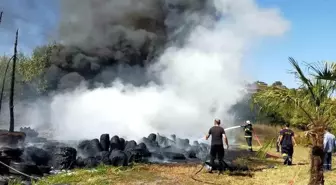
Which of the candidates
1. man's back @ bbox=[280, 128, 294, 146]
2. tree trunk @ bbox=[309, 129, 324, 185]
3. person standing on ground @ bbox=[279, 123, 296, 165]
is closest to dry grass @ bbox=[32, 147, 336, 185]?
person standing on ground @ bbox=[279, 123, 296, 165]

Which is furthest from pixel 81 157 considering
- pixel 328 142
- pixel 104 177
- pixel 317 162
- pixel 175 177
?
pixel 317 162

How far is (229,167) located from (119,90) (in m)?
29.7

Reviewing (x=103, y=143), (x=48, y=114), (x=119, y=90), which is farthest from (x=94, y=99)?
(x=103, y=143)

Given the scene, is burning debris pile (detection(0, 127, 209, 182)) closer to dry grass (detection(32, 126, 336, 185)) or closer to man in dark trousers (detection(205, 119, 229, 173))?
dry grass (detection(32, 126, 336, 185))

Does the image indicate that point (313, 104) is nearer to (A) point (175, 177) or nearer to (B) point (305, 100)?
(B) point (305, 100)

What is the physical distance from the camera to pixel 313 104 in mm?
11523

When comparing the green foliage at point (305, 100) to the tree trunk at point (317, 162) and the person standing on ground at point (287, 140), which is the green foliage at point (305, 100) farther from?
the person standing on ground at point (287, 140)

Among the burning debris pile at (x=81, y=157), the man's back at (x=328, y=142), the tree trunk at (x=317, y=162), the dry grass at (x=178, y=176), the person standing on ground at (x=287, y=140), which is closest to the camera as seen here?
the tree trunk at (x=317, y=162)

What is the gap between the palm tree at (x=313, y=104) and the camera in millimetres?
11266

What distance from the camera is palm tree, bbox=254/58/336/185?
11266mm

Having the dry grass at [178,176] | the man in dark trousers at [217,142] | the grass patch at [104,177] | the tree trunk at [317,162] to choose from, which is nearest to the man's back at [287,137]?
the dry grass at [178,176]

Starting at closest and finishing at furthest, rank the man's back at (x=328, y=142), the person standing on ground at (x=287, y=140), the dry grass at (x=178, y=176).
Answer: the dry grass at (x=178, y=176)
the man's back at (x=328, y=142)
the person standing on ground at (x=287, y=140)

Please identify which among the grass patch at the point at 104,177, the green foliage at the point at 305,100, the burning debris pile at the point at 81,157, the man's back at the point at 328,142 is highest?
the green foliage at the point at 305,100

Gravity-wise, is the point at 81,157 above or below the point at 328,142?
below
